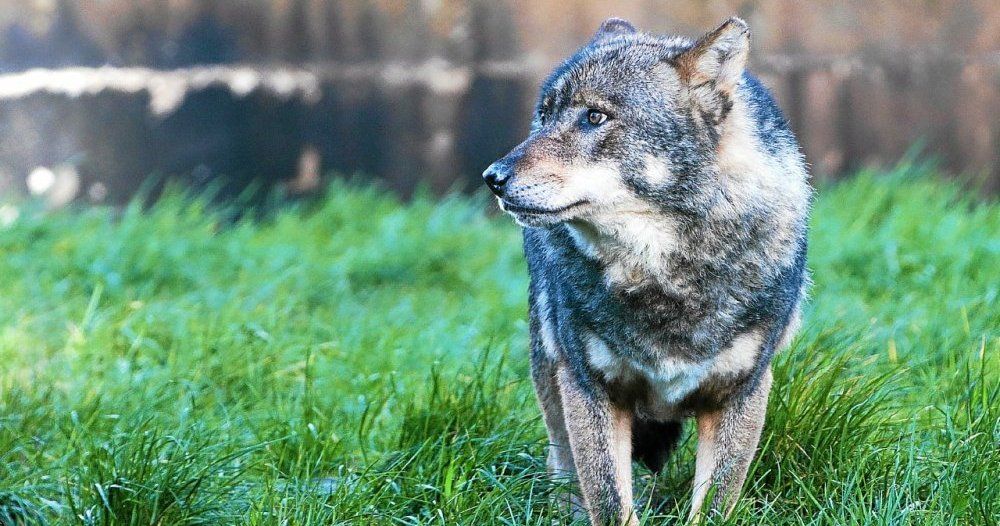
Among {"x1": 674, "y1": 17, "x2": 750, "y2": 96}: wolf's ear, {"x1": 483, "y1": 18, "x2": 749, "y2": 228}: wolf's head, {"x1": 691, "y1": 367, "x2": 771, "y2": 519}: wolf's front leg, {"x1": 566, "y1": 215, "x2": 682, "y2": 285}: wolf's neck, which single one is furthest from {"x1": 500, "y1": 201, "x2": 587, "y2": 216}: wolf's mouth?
{"x1": 691, "y1": 367, "x2": 771, "y2": 519}: wolf's front leg

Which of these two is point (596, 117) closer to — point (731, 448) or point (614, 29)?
point (614, 29)

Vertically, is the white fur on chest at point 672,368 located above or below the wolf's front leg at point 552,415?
above

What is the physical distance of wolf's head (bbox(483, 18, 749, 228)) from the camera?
296cm

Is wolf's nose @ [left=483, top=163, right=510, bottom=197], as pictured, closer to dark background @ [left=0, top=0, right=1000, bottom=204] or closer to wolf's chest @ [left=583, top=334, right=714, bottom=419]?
wolf's chest @ [left=583, top=334, right=714, bottom=419]

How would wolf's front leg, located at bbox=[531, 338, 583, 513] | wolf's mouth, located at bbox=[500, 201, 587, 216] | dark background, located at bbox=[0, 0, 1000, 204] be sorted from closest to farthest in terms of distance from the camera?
wolf's mouth, located at bbox=[500, 201, 587, 216] → wolf's front leg, located at bbox=[531, 338, 583, 513] → dark background, located at bbox=[0, 0, 1000, 204]

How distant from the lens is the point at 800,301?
340cm

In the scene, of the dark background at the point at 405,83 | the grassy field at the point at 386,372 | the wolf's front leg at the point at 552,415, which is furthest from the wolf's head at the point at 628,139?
the dark background at the point at 405,83

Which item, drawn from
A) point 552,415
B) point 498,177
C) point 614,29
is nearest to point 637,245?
point 498,177

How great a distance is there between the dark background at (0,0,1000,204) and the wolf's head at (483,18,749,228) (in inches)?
167

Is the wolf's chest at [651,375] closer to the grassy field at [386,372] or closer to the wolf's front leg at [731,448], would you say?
the wolf's front leg at [731,448]

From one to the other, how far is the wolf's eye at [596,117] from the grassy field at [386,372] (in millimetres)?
942

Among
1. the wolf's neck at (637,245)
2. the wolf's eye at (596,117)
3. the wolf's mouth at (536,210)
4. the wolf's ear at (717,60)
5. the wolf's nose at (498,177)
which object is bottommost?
the wolf's neck at (637,245)

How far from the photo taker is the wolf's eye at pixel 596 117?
3.06m

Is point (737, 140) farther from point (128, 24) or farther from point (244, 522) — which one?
point (128, 24)
